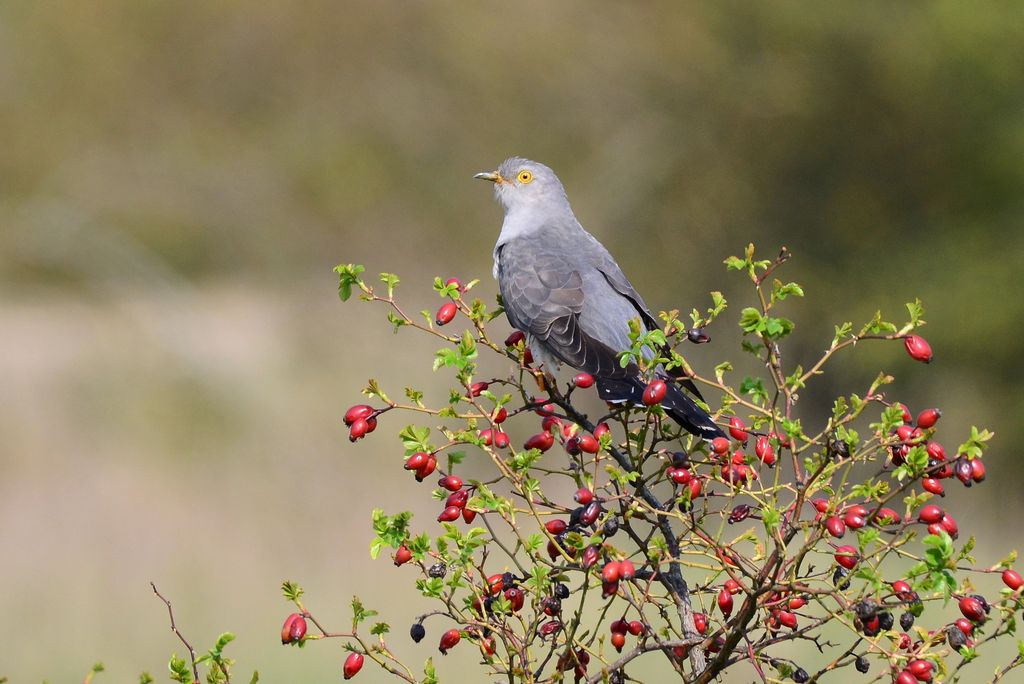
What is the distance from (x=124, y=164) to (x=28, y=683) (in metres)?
11.7

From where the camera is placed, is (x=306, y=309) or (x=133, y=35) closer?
(x=306, y=309)

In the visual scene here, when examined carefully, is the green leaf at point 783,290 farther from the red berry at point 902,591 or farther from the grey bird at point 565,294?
the grey bird at point 565,294

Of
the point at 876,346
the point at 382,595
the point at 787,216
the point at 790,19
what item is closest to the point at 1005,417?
the point at 876,346

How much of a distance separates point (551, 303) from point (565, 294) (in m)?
0.08

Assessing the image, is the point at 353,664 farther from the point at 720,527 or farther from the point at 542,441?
the point at 720,527

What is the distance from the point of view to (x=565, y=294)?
375 cm

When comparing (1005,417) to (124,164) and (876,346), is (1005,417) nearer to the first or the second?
(876,346)

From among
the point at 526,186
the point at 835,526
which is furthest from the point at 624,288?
the point at 835,526

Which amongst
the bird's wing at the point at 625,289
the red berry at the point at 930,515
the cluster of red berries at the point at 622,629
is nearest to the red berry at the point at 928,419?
the red berry at the point at 930,515

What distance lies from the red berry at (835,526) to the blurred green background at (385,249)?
3.66 meters

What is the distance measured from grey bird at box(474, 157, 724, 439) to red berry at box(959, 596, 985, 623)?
123 cm

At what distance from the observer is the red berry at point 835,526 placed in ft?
5.31

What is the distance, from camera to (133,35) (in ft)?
53.2

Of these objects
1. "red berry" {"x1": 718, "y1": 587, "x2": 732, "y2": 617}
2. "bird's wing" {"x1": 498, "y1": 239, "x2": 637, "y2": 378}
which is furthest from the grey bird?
"red berry" {"x1": 718, "y1": 587, "x2": 732, "y2": 617}
